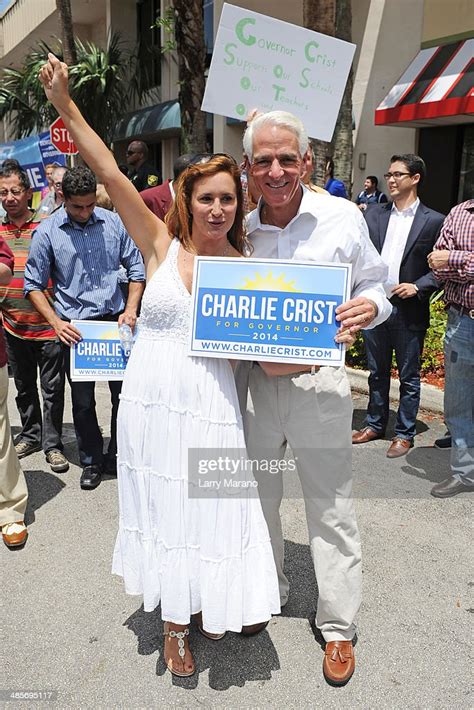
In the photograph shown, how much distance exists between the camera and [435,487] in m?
4.13

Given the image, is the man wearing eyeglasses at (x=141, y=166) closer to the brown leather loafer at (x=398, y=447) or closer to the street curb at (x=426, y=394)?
the street curb at (x=426, y=394)

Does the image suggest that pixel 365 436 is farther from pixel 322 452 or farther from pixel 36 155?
pixel 36 155

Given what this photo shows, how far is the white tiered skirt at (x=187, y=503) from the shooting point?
2.25 metres

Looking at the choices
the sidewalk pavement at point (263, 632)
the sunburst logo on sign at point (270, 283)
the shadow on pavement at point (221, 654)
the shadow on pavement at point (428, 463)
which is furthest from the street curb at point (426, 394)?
the sunburst logo on sign at point (270, 283)

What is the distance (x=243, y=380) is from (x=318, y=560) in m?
0.79

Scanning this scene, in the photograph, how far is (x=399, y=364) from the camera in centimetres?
494

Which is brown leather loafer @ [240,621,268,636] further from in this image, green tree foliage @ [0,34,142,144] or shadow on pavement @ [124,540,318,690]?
green tree foliage @ [0,34,142,144]

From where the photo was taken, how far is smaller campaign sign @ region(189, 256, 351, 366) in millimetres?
2156

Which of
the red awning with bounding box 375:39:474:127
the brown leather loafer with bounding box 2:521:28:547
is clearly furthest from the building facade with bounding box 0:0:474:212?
the brown leather loafer with bounding box 2:521:28:547

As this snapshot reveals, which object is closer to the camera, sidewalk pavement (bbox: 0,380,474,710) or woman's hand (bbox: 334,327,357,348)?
woman's hand (bbox: 334,327,357,348)

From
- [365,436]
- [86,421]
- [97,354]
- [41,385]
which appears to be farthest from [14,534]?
[365,436]

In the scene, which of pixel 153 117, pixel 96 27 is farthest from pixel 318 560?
pixel 96 27

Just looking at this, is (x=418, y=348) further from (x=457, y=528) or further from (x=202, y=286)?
(x=202, y=286)

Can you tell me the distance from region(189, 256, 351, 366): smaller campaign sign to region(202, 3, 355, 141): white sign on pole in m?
1.46
